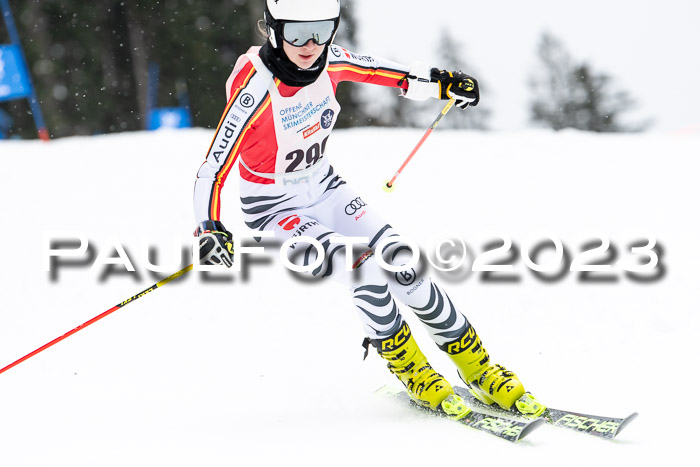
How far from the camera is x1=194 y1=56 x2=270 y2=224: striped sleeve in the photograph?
3262 mm

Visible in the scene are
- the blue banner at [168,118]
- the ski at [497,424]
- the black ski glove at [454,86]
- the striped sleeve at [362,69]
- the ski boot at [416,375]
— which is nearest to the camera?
the ski at [497,424]

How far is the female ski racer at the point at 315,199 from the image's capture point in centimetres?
329

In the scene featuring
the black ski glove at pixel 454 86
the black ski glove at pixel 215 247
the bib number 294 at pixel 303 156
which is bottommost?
the black ski glove at pixel 215 247

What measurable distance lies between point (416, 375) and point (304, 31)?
1.61 metres

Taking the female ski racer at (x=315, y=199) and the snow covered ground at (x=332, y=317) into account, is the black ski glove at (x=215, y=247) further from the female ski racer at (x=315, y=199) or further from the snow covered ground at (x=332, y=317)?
the snow covered ground at (x=332, y=317)

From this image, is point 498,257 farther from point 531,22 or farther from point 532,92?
point 531,22

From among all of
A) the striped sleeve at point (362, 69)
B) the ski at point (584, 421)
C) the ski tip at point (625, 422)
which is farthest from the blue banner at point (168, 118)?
the ski tip at point (625, 422)

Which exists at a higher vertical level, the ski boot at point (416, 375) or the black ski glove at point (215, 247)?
the black ski glove at point (215, 247)

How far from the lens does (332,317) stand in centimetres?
529

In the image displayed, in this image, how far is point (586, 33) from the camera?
80.2 m

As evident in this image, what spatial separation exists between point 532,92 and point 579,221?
2784cm

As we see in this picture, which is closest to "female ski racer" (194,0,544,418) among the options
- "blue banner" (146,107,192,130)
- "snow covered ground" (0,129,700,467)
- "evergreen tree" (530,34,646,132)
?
"snow covered ground" (0,129,700,467)

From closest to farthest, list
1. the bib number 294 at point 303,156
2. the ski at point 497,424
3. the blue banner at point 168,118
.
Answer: the ski at point 497,424, the bib number 294 at point 303,156, the blue banner at point 168,118

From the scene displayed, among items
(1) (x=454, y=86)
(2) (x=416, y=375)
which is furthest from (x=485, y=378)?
(1) (x=454, y=86)
